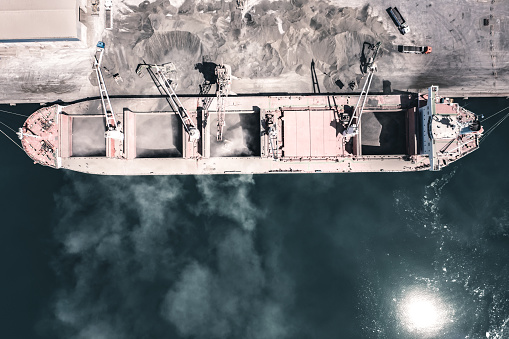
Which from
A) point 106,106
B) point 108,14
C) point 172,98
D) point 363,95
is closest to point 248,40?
point 172,98

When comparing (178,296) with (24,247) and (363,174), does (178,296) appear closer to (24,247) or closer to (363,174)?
(24,247)

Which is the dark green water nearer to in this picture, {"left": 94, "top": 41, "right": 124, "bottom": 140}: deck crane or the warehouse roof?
{"left": 94, "top": 41, "right": 124, "bottom": 140}: deck crane

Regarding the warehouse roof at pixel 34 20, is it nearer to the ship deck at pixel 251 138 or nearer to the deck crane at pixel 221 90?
the ship deck at pixel 251 138

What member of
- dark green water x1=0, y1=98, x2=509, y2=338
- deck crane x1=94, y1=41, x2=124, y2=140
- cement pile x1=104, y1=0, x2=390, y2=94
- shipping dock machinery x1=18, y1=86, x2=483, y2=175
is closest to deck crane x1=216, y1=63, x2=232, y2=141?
shipping dock machinery x1=18, y1=86, x2=483, y2=175

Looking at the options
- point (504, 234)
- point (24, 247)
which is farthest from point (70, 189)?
point (504, 234)

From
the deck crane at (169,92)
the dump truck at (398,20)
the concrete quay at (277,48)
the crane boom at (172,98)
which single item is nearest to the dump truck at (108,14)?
the concrete quay at (277,48)
